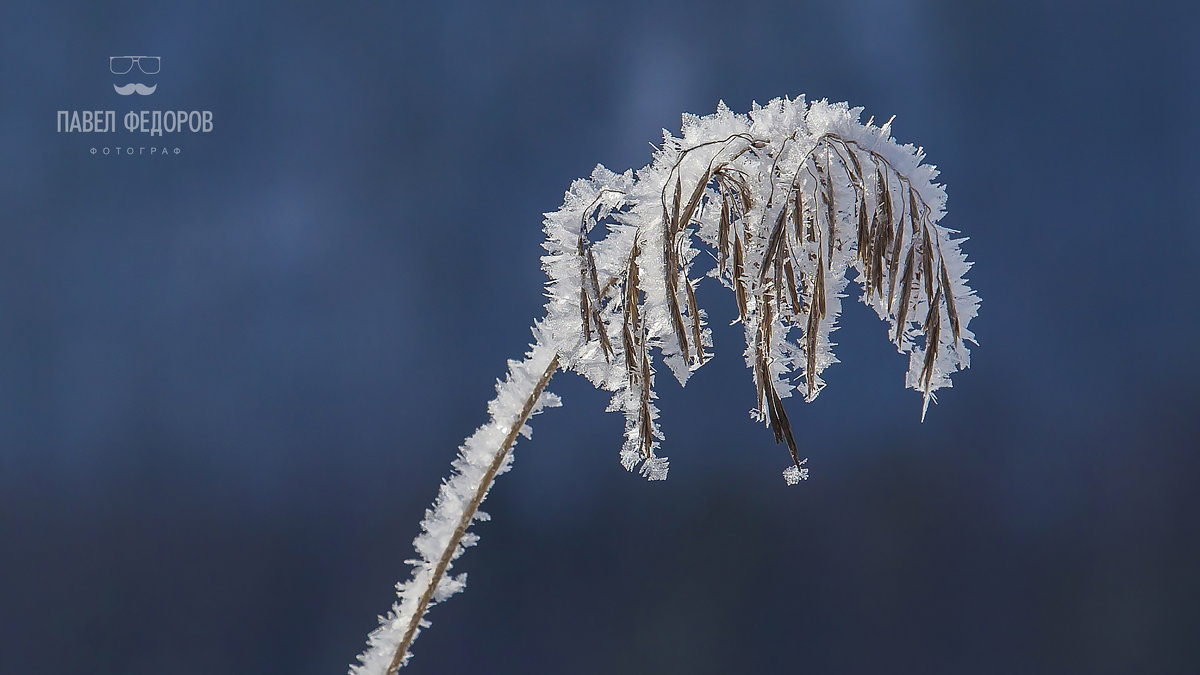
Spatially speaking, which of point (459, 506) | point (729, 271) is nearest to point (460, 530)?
point (459, 506)

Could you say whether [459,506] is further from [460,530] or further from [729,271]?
[729,271]

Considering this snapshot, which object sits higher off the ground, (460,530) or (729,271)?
(729,271)

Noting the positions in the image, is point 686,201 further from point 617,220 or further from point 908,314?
point 908,314

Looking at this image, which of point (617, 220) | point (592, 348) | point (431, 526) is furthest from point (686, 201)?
point (431, 526)

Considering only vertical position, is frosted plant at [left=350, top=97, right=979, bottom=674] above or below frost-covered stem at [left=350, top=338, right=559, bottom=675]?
above

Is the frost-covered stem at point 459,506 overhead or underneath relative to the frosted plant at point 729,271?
underneath
